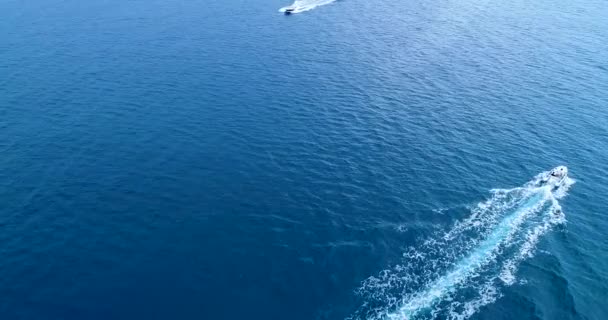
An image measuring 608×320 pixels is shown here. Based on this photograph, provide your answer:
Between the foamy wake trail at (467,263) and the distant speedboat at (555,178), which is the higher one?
the distant speedboat at (555,178)

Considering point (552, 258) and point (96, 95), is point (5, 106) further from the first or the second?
point (552, 258)

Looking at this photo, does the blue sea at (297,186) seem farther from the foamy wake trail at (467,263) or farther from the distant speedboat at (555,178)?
the distant speedboat at (555,178)

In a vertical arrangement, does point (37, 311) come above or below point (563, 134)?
below

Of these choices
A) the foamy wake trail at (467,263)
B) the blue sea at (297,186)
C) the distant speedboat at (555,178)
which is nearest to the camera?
the foamy wake trail at (467,263)

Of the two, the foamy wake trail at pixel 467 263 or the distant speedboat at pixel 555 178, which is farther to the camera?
the distant speedboat at pixel 555 178

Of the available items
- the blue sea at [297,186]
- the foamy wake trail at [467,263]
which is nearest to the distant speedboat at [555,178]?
the foamy wake trail at [467,263]

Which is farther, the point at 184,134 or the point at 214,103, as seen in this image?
the point at 214,103

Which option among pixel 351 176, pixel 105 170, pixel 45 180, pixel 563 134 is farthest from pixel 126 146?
pixel 563 134
